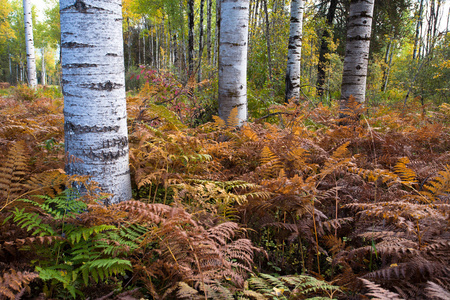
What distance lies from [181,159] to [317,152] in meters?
1.62

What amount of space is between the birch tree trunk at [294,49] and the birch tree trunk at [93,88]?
611cm

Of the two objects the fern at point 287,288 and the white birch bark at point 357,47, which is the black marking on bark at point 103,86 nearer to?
the fern at point 287,288

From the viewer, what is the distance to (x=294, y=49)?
750cm

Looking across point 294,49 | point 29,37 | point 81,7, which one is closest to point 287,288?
point 81,7

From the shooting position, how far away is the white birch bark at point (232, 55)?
12.9 feet

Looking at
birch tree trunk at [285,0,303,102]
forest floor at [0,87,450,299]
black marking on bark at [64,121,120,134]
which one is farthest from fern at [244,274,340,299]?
birch tree trunk at [285,0,303,102]

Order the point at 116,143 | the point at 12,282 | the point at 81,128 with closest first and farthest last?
the point at 12,282, the point at 81,128, the point at 116,143

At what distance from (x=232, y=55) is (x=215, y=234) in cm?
281

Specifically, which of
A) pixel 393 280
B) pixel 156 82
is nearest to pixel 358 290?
pixel 393 280

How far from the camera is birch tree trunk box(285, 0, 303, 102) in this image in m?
7.35

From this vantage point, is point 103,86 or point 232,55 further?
point 232,55

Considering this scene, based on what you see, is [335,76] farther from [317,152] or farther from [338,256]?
[338,256]

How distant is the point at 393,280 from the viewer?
1556 millimetres

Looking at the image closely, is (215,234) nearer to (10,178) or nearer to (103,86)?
(103,86)
